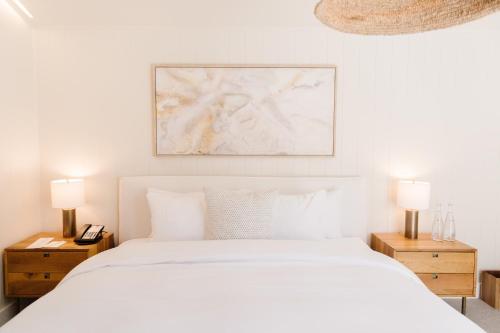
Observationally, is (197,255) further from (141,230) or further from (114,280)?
(141,230)

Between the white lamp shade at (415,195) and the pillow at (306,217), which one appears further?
the white lamp shade at (415,195)

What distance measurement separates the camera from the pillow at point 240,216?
2.25 metres

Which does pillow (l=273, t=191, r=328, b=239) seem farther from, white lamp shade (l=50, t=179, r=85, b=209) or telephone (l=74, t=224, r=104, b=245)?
white lamp shade (l=50, t=179, r=85, b=209)

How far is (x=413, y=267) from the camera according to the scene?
8.06ft

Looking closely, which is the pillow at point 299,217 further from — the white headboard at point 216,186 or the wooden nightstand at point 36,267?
the wooden nightstand at point 36,267

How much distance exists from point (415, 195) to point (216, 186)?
1.65m

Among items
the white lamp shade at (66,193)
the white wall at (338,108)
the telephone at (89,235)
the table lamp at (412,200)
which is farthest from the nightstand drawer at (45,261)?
Answer: the table lamp at (412,200)

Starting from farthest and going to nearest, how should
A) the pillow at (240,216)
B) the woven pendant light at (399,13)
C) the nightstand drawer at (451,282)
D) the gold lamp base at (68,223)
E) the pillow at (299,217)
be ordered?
the gold lamp base at (68,223)
the nightstand drawer at (451,282)
the pillow at (299,217)
the pillow at (240,216)
the woven pendant light at (399,13)

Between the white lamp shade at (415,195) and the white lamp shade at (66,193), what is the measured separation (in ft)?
8.85

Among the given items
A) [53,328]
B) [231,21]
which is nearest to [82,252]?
[53,328]

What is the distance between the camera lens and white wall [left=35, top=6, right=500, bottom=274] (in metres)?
2.82

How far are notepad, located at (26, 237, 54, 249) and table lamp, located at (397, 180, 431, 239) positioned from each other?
9.48 feet

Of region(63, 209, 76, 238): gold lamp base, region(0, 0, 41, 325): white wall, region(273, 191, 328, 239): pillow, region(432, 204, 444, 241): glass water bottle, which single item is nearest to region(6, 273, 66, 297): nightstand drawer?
region(0, 0, 41, 325): white wall

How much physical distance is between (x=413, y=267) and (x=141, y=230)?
7.27 ft
